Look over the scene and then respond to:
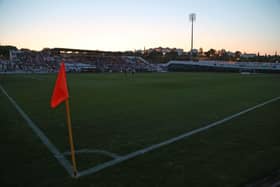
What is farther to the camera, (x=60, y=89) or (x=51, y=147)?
(x=51, y=147)

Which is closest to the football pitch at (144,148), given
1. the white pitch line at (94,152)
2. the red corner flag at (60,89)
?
the white pitch line at (94,152)

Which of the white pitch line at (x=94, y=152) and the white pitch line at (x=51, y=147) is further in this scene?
the white pitch line at (x=94, y=152)

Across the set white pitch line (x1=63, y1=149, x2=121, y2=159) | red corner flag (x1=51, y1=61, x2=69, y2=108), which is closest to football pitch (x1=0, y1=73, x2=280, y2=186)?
white pitch line (x1=63, y1=149, x2=121, y2=159)

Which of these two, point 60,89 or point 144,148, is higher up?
point 60,89

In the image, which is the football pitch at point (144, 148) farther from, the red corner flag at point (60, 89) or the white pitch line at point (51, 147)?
the red corner flag at point (60, 89)

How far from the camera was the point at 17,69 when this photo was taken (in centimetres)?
4778

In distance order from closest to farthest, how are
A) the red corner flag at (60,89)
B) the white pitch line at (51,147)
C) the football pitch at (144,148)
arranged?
the red corner flag at (60,89)
the football pitch at (144,148)
the white pitch line at (51,147)

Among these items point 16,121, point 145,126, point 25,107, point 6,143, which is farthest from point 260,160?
point 25,107

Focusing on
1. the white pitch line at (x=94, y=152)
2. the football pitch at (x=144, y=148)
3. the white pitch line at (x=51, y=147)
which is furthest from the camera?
the white pitch line at (x=94, y=152)

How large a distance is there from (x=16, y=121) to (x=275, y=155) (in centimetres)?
666

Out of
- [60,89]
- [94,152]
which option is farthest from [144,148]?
[60,89]

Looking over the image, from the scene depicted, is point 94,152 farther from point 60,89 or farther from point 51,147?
point 60,89

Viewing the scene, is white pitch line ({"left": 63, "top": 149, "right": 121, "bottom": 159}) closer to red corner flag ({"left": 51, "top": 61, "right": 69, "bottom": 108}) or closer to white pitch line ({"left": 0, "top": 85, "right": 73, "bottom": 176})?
white pitch line ({"left": 0, "top": 85, "right": 73, "bottom": 176})

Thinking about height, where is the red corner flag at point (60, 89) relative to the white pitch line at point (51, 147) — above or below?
above
